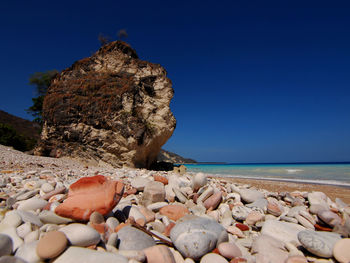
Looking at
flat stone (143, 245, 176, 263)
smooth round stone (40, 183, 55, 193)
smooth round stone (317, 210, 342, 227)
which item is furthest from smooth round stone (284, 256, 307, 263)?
smooth round stone (40, 183, 55, 193)

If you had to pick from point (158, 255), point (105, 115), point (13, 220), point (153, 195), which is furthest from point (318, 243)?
point (105, 115)

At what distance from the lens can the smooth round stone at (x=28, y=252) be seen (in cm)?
140

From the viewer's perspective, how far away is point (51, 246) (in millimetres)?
1446

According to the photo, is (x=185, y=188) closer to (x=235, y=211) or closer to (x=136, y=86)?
(x=235, y=211)

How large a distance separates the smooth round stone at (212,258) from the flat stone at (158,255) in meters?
0.33

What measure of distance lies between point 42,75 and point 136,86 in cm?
1587

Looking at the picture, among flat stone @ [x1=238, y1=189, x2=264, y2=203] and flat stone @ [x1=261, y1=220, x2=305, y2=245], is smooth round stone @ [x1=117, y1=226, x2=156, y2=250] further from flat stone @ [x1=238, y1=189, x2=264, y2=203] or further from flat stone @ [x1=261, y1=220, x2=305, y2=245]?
flat stone @ [x1=238, y1=189, x2=264, y2=203]

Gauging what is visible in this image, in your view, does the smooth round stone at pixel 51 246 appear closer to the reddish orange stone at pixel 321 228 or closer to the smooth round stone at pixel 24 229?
the smooth round stone at pixel 24 229

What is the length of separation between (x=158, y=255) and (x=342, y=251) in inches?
75.8

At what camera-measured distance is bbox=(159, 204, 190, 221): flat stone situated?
2811mm

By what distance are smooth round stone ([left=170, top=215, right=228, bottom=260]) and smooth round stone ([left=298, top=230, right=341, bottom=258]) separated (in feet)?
2.88

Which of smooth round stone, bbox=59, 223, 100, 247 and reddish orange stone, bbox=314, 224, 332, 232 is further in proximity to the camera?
reddish orange stone, bbox=314, 224, 332, 232

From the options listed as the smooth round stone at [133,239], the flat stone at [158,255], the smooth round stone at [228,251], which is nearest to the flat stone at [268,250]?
the smooth round stone at [228,251]

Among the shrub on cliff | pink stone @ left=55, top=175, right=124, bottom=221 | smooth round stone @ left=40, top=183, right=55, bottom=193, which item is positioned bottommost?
smooth round stone @ left=40, top=183, right=55, bottom=193
